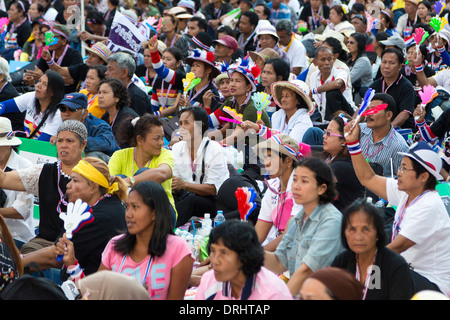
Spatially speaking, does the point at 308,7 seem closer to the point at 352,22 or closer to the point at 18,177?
the point at 352,22

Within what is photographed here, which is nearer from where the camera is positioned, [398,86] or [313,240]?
[313,240]

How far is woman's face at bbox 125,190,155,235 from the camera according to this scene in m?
3.72

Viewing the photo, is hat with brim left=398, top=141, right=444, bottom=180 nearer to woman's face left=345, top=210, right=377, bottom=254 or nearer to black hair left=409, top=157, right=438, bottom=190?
black hair left=409, top=157, right=438, bottom=190

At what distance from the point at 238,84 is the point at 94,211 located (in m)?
3.12

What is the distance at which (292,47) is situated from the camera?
31.8ft

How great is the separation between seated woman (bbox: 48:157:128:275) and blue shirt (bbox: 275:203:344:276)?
1.02 metres

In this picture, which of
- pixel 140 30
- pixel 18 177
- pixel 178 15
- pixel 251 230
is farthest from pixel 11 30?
pixel 251 230

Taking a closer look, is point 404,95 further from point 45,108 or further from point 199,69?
point 45,108

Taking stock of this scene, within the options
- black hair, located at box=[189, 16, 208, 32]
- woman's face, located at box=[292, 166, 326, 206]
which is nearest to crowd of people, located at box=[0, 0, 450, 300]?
woman's face, located at box=[292, 166, 326, 206]

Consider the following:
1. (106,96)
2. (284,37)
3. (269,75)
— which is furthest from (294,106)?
(284,37)

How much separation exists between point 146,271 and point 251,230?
67cm

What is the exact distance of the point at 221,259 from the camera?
331 cm

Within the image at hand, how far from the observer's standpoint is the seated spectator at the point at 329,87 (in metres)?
7.62

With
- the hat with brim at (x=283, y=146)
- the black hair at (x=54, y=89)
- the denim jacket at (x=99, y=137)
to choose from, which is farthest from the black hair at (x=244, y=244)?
the black hair at (x=54, y=89)
